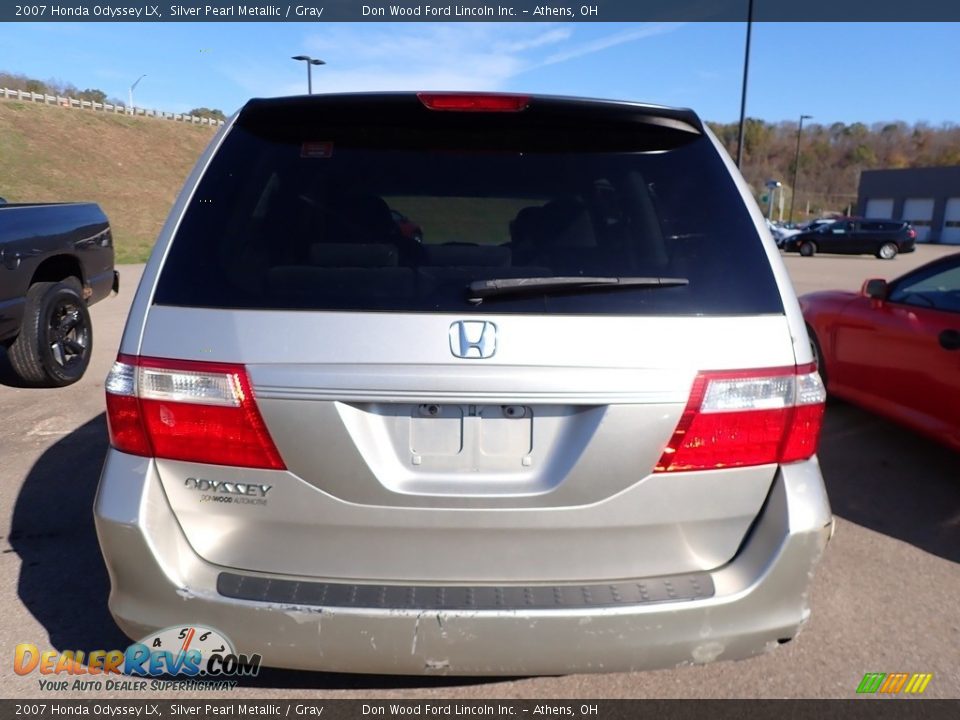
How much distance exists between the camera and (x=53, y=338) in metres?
6.21

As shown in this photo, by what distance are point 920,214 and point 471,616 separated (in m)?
57.2

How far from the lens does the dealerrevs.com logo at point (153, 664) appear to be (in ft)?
6.60

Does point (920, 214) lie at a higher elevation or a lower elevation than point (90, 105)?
lower

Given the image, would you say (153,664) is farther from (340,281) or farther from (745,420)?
(745,420)

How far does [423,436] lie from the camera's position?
196cm

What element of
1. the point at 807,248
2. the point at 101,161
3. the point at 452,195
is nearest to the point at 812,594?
the point at 452,195

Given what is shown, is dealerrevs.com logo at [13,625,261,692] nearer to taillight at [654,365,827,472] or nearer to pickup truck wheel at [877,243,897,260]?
taillight at [654,365,827,472]

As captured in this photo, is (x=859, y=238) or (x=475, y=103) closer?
(x=475, y=103)

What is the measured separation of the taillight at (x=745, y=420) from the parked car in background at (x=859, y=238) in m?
33.6

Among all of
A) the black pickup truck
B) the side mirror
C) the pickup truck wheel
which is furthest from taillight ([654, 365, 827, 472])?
the pickup truck wheel

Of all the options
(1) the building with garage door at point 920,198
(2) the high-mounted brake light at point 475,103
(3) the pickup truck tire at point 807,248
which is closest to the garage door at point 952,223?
(1) the building with garage door at point 920,198

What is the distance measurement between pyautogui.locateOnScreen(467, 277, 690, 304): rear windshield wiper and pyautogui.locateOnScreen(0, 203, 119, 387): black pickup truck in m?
5.03

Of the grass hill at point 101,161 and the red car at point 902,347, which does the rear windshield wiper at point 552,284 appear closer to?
the red car at point 902,347

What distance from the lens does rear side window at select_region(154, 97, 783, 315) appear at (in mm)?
2002
